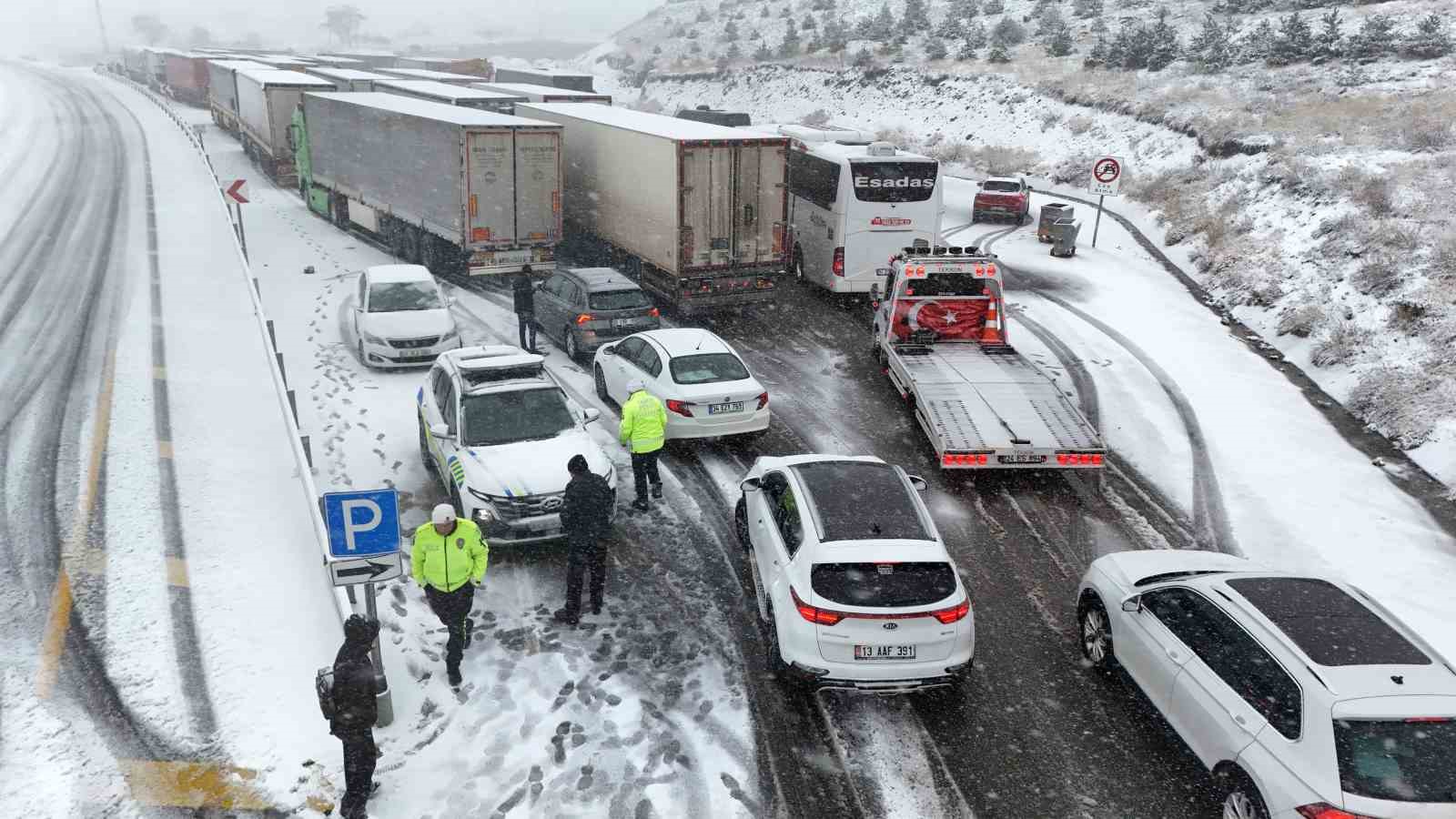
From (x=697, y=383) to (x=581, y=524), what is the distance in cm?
455

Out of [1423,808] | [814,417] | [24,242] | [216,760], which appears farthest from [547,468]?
[24,242]

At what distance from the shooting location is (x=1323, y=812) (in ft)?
19.2

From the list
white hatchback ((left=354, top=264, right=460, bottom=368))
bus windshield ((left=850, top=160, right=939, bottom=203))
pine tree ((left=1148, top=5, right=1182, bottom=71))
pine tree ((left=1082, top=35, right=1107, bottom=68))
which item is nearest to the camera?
Answer: white hatchback ((left=354, top=264, right=460, bottom=368))

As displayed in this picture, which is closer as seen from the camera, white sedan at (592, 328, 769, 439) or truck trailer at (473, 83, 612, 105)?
white sedan at (592, 328, 769, 439)

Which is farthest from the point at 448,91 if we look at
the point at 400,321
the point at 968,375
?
the point at 968,375

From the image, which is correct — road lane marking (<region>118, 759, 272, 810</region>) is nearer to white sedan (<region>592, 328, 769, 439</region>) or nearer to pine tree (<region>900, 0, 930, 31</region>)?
white sedan (<region>592, 328, 769, 439</region>)

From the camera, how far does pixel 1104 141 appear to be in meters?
37.5

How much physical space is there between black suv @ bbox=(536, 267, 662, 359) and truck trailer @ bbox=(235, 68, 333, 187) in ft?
64.1

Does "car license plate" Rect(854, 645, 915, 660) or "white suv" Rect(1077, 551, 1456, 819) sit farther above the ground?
"white suv" Rect(1077, 551, 1456, 819)

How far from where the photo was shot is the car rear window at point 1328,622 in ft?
21.5

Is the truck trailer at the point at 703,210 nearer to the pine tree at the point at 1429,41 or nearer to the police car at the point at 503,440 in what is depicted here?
the police car at the point at 503,440

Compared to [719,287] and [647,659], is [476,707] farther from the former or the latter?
[719,287]

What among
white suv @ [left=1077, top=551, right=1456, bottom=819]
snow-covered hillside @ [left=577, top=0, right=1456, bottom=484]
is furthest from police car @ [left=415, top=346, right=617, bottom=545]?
snow-covered hillside @ [left=577, top=0, right=1456, bottom=484]

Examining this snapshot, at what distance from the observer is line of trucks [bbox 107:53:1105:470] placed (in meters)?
13.5
